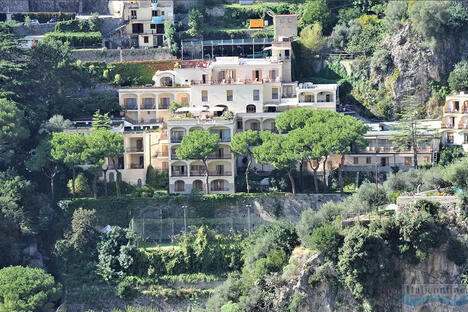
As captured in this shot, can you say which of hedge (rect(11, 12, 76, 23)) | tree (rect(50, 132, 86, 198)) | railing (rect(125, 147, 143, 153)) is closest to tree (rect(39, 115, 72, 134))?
tree (rect(50, 132, 86, 198))

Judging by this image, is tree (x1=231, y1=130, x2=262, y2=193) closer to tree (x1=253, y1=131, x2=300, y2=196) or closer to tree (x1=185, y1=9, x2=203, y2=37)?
tree (x1=253, y1=131, x2=300, y2=196)

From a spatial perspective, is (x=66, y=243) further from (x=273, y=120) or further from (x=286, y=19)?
(x=286, y=19)

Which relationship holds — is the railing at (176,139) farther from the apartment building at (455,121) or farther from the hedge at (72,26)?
the apartment building at (455,121)

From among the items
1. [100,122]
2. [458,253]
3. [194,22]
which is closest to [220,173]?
[100,122]

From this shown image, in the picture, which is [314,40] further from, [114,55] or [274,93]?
[114,55]

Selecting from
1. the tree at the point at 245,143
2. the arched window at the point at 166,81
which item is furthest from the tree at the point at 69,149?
the arched window at the point at 166,81

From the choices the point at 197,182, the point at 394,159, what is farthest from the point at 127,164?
the point at 394,159
